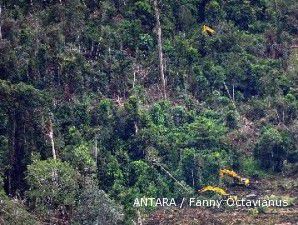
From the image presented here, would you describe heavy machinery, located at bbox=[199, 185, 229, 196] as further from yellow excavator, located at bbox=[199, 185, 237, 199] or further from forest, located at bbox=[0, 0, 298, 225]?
forest, located at bbox=[0, 0, 298, 225]

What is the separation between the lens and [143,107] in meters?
23.1

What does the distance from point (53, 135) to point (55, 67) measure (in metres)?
2.80

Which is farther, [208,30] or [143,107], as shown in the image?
[208,30]

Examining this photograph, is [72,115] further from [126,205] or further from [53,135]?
[126,205]

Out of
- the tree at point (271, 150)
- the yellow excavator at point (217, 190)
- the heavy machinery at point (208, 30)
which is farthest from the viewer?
the heavy machinery at point (208, 30)

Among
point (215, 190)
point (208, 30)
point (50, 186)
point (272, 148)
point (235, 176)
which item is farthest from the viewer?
point (208, 30)

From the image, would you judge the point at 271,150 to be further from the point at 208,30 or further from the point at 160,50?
the point at 208,30

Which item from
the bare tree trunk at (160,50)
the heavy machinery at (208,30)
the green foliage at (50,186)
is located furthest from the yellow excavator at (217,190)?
the heavy machinery at (208,30)

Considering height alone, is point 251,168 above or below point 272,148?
below

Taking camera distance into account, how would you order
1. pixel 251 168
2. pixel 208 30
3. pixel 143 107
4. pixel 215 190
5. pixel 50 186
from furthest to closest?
1. pixel 208 30
2. pixel 143 107
3. pixel 251 168
4. pixel 215 190
5. pixel 50 186

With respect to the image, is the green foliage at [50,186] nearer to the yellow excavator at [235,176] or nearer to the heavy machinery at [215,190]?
the heavy machinery at [215,190]

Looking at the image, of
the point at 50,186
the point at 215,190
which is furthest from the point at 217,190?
the point at 50,186

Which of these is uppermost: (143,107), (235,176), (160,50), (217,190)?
(160,50)

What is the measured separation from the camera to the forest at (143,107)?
19.8m
